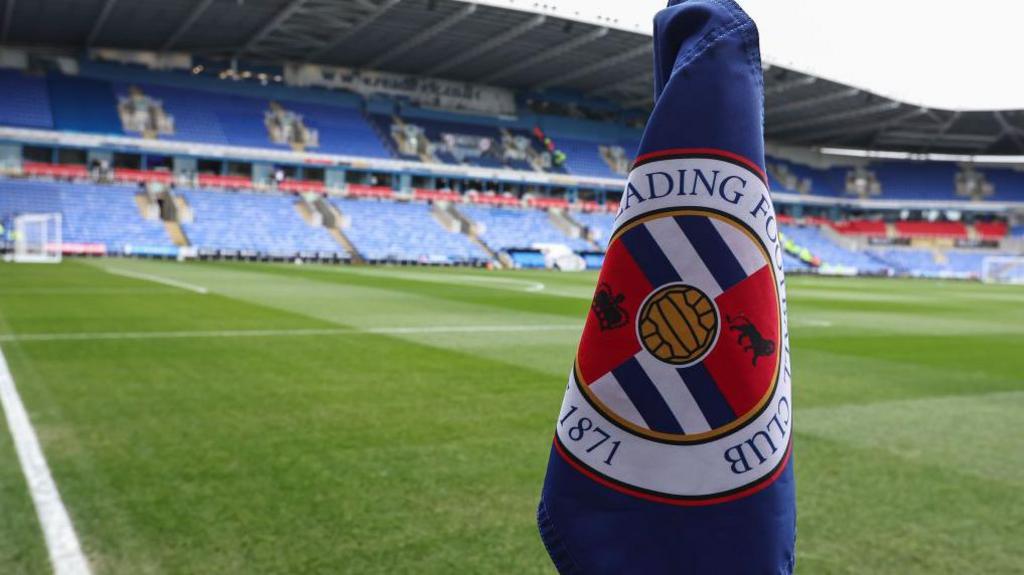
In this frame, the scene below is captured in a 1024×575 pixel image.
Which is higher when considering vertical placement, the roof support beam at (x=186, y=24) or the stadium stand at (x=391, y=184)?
the roof support beam at (x=186, y=24)

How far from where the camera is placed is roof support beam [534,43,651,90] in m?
42.4

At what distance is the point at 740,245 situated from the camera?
4.32ft

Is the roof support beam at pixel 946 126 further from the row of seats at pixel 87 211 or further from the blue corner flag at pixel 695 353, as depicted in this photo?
the blue corner flag at pixel 695 353

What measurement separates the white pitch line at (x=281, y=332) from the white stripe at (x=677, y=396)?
343 inches

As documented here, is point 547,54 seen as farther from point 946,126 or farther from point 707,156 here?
point 707,156

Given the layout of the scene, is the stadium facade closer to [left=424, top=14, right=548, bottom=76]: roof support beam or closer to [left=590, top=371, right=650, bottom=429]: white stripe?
[left=424, top=14, right=548, bottom=76]: roof support beam

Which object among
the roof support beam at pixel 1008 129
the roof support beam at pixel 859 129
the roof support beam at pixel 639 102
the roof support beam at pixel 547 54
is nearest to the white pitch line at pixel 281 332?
the roof support beam at pixel 547 54

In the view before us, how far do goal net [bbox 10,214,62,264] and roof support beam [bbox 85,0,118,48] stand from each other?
31.5 ft

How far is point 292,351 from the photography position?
8.37m

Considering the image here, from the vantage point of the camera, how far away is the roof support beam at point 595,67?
4244 centimetres

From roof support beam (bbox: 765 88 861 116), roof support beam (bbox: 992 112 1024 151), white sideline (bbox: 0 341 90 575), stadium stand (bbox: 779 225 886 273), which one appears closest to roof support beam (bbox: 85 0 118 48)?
white sideline (bbox: 0 341 90 575)

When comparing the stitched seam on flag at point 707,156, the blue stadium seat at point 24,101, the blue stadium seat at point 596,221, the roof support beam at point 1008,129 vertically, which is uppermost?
the roof support beam at point 1008,129

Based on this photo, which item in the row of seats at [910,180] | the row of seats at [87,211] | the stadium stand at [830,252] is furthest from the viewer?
the row of seats at [910,180]

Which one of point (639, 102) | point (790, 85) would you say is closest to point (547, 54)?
point (639, 102)
